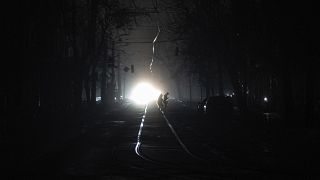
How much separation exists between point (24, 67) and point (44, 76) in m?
15.4

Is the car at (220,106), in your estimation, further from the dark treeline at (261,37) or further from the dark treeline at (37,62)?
the dark treeline at (37,62)

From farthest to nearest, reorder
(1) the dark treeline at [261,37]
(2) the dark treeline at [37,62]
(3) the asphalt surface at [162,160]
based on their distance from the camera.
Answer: (1) the dark treeline at [261,37], (2) the dark treeline at [37,62], (3) the asphalt surface at [162,160]

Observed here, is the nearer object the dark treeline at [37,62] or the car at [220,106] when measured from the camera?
the dark treeline at [37,62]

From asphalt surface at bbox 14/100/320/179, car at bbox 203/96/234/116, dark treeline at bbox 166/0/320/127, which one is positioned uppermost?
dark treeline at bbox 166/0/320/127

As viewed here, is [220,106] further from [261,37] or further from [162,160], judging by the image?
[162,160]

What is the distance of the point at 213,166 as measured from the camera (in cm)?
1541

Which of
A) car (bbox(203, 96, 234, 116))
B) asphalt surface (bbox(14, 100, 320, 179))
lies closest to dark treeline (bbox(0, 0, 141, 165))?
asphalt surface (bbox(14, 100, 320, 179))

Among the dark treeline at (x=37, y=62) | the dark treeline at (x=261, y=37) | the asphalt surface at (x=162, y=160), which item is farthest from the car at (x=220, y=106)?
the asphalt surface at (x=162, y=160)

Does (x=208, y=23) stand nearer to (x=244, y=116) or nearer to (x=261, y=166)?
(x=244, y=116)

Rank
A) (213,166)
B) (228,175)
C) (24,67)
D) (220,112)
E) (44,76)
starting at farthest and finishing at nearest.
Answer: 1. (44,76)
2. (220,112)
3. (24,67)
4. (213,166)
5. (228,175)

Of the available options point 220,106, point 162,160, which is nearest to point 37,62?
point 220,106

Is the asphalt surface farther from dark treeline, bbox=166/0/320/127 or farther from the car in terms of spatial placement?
the car

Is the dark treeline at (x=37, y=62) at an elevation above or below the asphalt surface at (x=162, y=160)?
above

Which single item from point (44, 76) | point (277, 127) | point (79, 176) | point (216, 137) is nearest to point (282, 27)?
point (277, 127)
